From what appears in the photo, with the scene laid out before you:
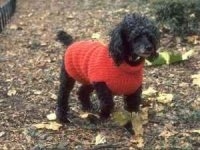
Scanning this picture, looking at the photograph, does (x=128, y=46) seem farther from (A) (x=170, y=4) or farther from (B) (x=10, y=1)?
(B) (x=10, y=1)

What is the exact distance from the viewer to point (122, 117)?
229 inches

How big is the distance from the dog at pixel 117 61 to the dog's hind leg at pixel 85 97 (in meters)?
0.31

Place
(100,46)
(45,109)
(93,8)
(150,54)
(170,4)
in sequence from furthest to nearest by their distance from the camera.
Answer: (93,8) < (170,4) < (45,109) < (100,46) < (150,54)

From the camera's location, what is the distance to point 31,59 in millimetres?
8336

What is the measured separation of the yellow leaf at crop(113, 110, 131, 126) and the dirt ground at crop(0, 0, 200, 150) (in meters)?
0.07

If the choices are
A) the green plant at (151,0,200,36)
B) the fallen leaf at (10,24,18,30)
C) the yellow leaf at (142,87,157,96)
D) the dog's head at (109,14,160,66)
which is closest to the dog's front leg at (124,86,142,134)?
the dog's head at (109,14,160,66)

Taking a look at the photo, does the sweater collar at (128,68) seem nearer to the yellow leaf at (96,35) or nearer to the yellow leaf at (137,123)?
the yellow leaf at (137,123)

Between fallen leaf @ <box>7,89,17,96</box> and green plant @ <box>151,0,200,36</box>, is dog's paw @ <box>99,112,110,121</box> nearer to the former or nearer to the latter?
fallen leaf @ <box>7,89,17,96</box>

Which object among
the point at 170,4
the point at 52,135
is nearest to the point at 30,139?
the point at 52,135

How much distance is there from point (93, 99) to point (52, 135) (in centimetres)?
94

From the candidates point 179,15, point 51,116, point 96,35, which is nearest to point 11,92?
point 51,116

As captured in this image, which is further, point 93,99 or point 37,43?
point 37,43

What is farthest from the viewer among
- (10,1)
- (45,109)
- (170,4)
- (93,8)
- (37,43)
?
(10,1)

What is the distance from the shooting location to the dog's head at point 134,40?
5.14m
